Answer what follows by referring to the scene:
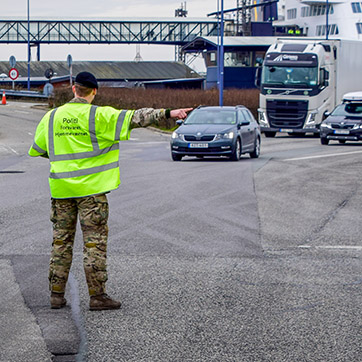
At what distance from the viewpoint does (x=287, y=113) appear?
123 ft

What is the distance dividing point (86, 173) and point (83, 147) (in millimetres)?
197

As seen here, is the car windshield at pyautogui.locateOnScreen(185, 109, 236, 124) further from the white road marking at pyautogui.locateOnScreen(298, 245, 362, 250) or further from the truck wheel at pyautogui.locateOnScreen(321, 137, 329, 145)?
the white road marking at pyautogui.locateOnScreen(298, 245, 362, 250)

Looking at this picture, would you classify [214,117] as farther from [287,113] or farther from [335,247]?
[335,247]

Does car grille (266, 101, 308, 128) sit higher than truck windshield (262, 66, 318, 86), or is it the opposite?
truck windshield (262, 66, 318, 86)

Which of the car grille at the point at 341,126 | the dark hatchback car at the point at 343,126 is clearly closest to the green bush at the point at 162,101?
Answer: the dark hatchback car at the point at 343,126

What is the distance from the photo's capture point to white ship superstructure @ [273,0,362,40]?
351 feet

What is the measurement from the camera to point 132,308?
6.68 metres

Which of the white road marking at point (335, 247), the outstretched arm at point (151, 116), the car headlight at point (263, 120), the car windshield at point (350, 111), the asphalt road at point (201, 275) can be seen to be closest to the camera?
the asphalt road at point (201, 275)

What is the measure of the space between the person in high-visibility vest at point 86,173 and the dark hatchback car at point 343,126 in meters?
26.8

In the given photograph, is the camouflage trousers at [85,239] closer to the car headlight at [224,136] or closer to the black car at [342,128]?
the car headlight at [224,136]

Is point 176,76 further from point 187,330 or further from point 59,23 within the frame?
point 187,330

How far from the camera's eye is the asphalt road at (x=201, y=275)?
558cm

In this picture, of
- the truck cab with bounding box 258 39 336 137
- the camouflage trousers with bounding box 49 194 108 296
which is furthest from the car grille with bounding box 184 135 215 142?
the camouflage trousers with bounding box 49 194 108 296

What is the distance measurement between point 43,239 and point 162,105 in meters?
37.0
